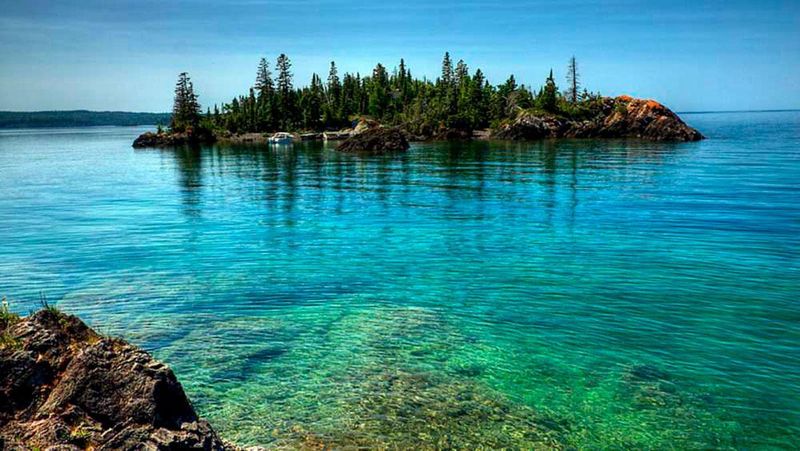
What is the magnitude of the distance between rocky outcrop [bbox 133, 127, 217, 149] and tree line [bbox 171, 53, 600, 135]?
15.6ft

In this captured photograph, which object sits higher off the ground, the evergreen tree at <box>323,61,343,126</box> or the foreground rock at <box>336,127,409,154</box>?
the evergreen tree at <box>323,61,343,126</box>

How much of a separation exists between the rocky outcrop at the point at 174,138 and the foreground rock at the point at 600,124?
85.0m

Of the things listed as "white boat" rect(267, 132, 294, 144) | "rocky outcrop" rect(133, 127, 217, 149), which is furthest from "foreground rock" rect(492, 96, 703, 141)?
"rocky outcrop" rect(133, 127, 217, 149)

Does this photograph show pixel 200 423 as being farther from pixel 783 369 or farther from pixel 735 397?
pixel 783 369

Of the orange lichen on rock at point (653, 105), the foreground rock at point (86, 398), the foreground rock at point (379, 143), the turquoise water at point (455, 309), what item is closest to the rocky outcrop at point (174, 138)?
the foreground rock at point (379, 143)

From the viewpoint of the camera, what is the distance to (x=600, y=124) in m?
135

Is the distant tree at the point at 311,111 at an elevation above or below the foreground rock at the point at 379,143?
above

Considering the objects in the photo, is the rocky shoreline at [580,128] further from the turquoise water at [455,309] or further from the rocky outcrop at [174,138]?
the turquoise water at [455,309]

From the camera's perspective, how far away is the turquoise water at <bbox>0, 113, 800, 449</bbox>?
11383mm

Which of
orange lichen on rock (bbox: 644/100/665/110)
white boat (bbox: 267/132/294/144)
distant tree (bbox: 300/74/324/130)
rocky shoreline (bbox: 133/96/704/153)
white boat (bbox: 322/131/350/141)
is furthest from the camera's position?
distant tree (bbox: 300/74/324/130)

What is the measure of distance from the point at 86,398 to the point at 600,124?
142357mm

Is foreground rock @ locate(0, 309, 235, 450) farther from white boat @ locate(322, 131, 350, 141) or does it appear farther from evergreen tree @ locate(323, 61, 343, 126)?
evergreen tree @ locate(323, 61, 343, 126)

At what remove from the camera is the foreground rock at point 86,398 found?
686cm

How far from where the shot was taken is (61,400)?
7.15 m
